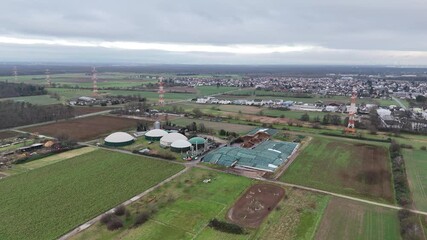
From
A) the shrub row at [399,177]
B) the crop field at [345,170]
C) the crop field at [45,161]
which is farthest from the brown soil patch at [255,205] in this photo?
the crop field at [45,161]

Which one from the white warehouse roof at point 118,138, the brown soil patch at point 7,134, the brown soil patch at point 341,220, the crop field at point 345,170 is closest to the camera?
the brown soil patch at point 341,220

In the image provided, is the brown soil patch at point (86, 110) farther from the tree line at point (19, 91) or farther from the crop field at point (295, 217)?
the crop field at point (295, 217)

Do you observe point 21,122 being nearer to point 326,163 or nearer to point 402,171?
point 326,163

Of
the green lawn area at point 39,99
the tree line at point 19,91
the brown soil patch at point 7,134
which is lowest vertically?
the brown soil patch at point 7,134

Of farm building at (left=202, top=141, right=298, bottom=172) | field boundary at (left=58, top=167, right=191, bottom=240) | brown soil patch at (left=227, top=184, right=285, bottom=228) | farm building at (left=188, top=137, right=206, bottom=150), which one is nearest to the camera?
field boundary at (left=58, top=167, right=191, bottom=240)

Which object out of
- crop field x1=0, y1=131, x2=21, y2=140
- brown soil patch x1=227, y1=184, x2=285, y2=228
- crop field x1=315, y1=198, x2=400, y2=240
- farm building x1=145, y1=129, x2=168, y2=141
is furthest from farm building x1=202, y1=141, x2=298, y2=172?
crop field x1=0, y1=131, x2=21, y2=140

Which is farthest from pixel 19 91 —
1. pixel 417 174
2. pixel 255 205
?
pixel 417 174

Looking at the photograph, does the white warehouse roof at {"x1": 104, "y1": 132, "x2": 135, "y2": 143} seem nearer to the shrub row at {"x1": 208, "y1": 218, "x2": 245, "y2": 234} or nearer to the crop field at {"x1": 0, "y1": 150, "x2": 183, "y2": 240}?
the crop field at {"x1": 0, "y1": 150, "x2": 183, "y2": 240}
